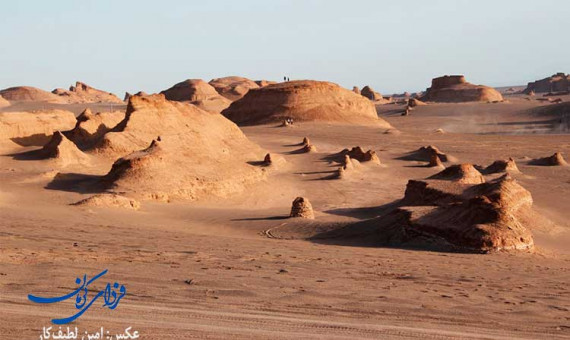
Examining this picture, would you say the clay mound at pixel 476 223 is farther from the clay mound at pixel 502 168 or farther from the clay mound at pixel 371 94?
the clay mound at pixel 371 94

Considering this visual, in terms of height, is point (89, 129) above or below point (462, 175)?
above

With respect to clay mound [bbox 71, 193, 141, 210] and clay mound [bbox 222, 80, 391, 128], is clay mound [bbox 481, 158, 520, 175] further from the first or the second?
clay mound [bbox 222, 80, 391, 128]

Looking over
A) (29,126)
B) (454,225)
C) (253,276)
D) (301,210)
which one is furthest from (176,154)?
(253,276)

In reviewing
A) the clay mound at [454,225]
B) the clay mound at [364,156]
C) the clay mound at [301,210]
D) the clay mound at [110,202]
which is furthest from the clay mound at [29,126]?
the clay mound at [454,225]

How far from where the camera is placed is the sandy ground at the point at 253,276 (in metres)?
5.36

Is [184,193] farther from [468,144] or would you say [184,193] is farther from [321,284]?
[468,144]

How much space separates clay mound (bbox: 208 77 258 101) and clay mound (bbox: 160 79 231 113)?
9.62 ft

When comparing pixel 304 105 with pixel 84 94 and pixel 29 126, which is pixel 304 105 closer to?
pixel 29 126

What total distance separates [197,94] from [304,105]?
71.9 ft

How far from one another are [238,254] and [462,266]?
10.4 feet

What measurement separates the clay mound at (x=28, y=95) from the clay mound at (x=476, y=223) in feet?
208

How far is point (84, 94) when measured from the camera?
86.7 meters

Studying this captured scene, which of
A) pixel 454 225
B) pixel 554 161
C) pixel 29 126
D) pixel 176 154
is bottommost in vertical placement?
pixel 554 161

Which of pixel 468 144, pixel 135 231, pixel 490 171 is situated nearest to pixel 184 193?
pixel 135 231
